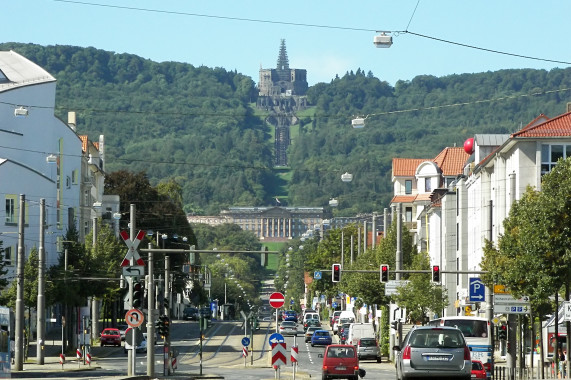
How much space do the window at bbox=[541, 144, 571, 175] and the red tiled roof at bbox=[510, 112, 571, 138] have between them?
676 millimetres

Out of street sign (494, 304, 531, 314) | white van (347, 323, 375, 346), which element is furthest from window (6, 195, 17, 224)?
street sign (494, 304, 531, 314)

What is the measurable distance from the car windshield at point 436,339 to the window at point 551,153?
38647mm

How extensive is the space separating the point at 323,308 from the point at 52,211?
82.1 metres

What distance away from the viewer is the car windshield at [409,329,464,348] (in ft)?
109

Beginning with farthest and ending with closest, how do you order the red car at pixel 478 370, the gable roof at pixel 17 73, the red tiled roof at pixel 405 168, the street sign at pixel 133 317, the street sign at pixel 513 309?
1. the red tiled roof at pixel 405 168
2. the gable roof at pixel 17 73
3. the red car at pixel 478 370
4. the street sign at pixel 513 309
5. the street sign at pixel 133 317

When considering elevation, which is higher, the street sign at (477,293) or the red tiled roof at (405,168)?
the red tiled roof at (405,168)

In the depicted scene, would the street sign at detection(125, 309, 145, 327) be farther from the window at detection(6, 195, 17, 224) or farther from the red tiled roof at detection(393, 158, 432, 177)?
the red tiled roof at detection(393, 158, 432, 177)

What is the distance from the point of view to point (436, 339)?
3325cm

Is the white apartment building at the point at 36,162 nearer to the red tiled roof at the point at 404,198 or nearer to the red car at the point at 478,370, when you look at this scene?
the red tiled roof at the point at 404,198

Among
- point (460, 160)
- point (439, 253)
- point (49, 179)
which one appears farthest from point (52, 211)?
point (460, 160)

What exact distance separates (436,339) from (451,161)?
92.3 m

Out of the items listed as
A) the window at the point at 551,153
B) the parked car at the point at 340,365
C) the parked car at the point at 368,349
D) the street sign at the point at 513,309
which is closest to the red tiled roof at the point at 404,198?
the parked car at the point at 368,349

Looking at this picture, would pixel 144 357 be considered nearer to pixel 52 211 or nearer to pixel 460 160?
pixel 52 211

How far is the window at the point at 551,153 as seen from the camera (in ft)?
230
